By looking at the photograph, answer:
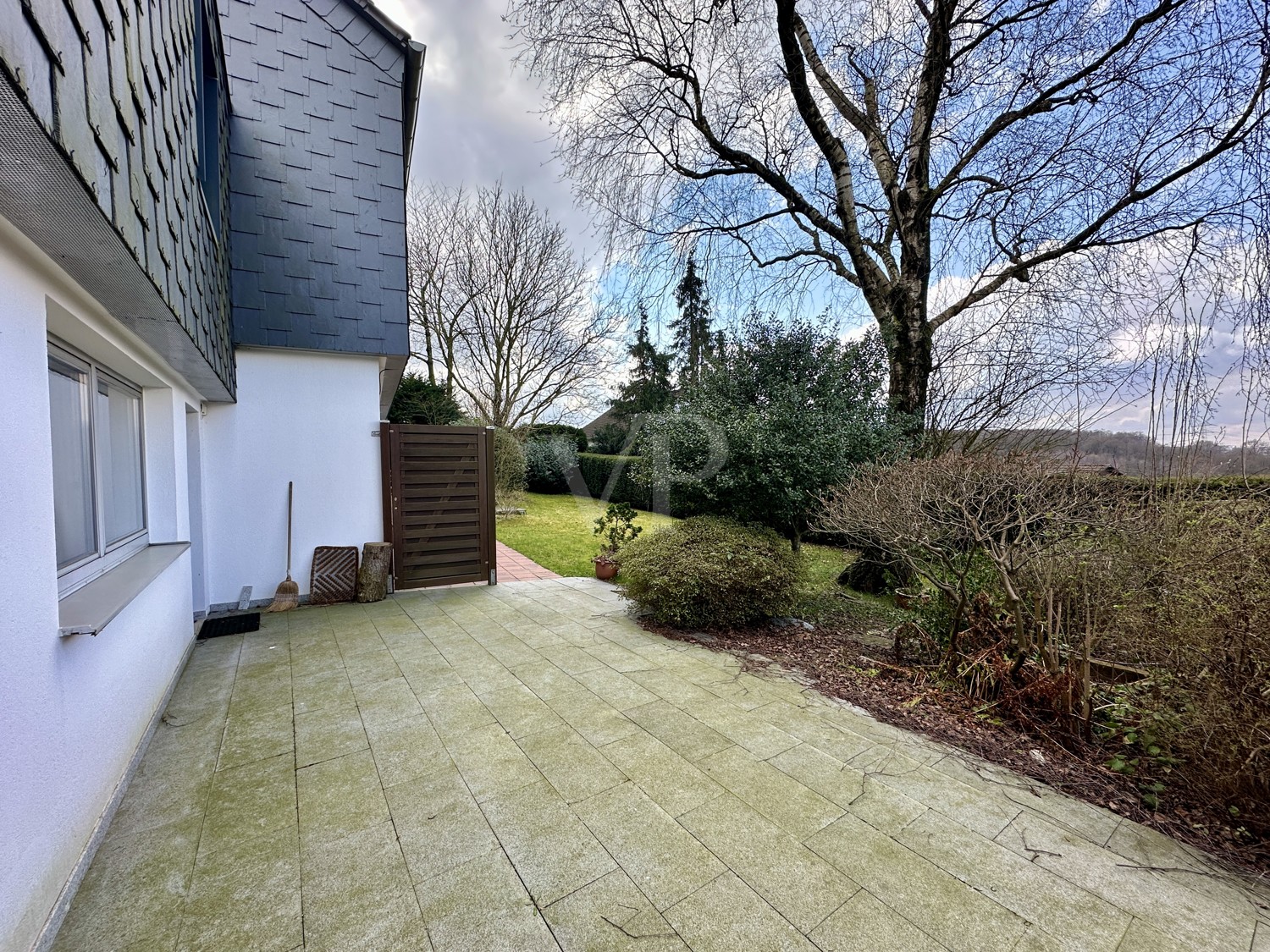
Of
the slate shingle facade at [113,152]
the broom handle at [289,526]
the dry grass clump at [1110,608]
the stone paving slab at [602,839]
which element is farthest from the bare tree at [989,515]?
the broom handle at [289,526]

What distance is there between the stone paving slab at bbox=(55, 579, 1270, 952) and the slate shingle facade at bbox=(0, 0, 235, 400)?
2.14m

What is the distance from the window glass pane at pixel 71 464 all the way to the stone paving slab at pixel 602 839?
1.14 meters

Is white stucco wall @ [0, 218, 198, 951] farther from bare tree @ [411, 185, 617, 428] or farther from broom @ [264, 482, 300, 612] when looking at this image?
bare tree @ [411, 185, 617, 428]

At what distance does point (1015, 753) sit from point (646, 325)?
6435mm

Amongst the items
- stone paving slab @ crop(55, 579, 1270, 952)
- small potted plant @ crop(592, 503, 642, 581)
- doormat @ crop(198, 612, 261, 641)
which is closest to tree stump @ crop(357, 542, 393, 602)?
doormat @ crop(198, 612, 261, 641)

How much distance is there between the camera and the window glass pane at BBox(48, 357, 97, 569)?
214cm

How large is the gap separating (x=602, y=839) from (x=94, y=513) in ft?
9.52

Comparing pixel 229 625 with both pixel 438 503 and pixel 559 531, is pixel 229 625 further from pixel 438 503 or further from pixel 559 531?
pixel 559 531

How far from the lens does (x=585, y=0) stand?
17.5ft

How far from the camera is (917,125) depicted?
601 cm

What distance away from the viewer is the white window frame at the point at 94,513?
2.16 meters

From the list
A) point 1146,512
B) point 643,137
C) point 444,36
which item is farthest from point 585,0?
point 1146,512

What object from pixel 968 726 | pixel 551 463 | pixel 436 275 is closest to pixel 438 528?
pixel 968 726

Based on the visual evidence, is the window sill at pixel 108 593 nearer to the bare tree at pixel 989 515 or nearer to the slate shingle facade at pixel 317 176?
the slate shingle facade at pixel 317 176
